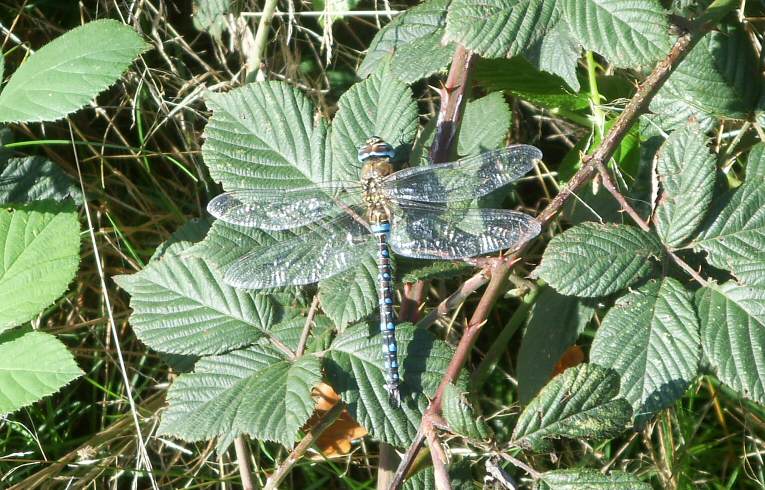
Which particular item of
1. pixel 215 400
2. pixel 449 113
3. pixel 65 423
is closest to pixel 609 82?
pixel 449 113

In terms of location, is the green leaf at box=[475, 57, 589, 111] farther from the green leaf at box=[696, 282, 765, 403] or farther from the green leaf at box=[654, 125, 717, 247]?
the green leaf at box=[696, 282, 765, 403]

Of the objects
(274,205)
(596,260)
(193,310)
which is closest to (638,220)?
(596,260)

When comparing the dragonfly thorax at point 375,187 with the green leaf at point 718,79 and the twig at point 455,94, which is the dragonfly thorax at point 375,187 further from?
the green leaf at point 718,79

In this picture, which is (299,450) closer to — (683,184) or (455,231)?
(455,231)

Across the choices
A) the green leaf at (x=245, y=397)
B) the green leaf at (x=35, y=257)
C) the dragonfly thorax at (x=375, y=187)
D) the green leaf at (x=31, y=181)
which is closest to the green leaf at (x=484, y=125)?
the dragonfly thorax at (x=375, y=187)

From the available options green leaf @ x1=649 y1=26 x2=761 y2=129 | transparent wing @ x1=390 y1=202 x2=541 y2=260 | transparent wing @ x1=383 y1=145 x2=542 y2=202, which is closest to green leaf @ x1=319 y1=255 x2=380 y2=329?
transparent wing @ x1=390 y1=202 x2=541 y2=260

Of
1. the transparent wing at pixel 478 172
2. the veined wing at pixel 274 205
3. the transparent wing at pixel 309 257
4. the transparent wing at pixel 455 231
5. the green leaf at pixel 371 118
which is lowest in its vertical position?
the transparent wing at pixel 309 257
